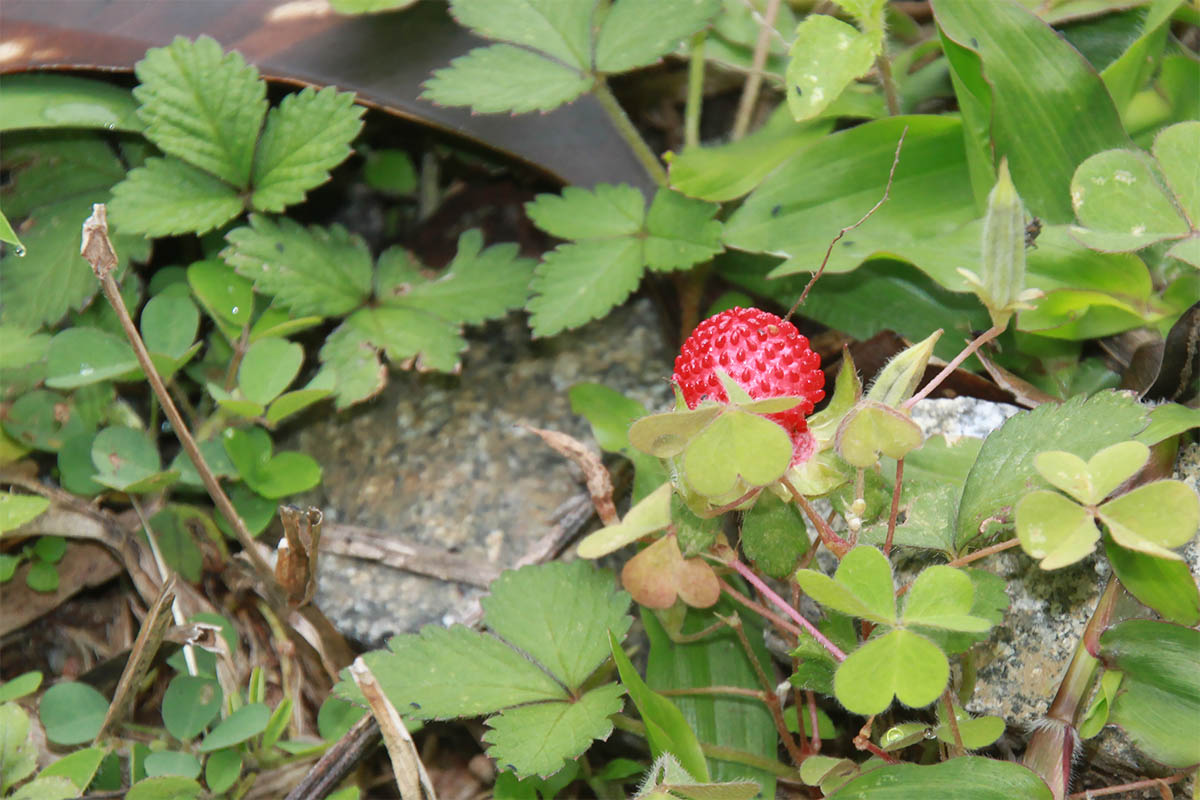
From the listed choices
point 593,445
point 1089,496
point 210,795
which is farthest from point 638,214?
point 210,795

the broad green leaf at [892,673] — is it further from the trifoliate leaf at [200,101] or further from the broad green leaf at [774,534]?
the trifoliate leaf at [200,101]

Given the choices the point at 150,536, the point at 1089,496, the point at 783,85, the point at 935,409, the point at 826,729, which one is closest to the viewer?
the point at 1089,496

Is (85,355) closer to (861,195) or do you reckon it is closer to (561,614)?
(561,614)

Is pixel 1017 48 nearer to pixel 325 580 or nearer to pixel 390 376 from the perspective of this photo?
pixel 390 376

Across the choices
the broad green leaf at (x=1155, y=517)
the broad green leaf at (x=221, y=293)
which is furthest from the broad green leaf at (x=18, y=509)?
the broad green leaf at (x=1155, y=517)

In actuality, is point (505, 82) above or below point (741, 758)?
above

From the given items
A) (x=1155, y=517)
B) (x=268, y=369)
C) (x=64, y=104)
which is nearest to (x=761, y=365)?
(x=1155, y=517)

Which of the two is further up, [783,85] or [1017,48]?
[1017,48]
